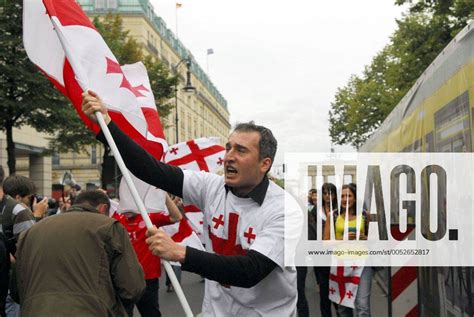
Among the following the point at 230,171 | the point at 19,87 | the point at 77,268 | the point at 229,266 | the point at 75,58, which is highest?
the point at 19,87

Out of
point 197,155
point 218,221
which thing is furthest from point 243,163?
point 197,155

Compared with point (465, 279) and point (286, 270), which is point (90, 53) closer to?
point (286, 270)

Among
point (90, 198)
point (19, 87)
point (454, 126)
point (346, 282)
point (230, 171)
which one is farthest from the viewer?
point (19, 87)

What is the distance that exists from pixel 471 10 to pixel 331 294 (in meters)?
15.6

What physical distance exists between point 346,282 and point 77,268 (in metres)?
3.85

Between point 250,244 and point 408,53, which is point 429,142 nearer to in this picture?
point 250,244

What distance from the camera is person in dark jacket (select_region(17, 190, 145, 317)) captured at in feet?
12.2

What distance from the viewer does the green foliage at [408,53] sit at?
20953 mm

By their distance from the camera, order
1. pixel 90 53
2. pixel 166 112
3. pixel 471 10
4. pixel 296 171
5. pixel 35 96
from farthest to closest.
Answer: pixel 166 112 < pixel 471 10 < pixel 35 96 < pixel 296 171 < pixel 90 53

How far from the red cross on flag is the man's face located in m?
5.66

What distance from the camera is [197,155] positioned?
29.8 ft

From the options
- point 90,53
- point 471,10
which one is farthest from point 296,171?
point 471,10

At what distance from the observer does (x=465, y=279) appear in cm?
469

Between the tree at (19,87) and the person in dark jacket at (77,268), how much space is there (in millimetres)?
14771
